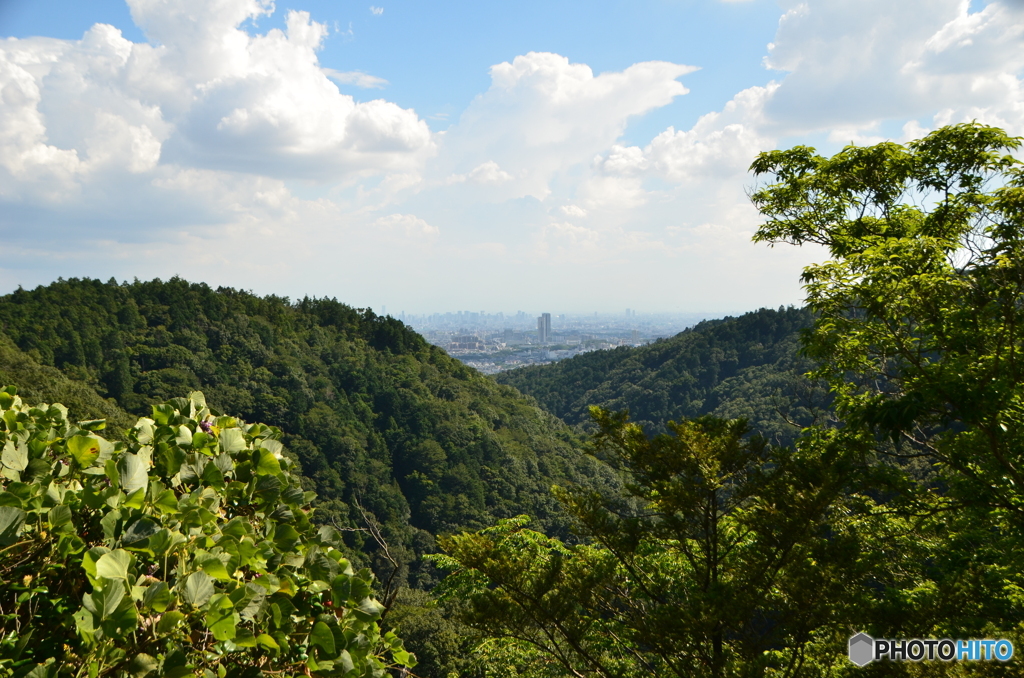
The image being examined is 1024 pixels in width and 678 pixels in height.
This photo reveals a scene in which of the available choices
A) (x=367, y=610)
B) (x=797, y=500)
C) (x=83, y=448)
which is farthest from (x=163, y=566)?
(x=797, y=500)

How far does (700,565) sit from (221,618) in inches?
202

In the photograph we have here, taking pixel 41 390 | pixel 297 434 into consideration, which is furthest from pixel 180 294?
pixel 41 390

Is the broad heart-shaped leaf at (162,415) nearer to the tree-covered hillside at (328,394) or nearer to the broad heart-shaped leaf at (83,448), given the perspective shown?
the broad heart-shaped leaf at (83,448)

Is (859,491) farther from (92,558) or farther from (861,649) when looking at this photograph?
(92,558)

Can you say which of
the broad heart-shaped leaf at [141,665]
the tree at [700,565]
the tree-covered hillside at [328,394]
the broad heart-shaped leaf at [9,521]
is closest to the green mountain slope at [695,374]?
the tree-covered hillside at [328,394]

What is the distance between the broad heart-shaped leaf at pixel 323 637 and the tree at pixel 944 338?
3206 mm

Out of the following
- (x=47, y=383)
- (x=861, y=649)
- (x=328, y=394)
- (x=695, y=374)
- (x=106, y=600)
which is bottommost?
(x=695, y=374)

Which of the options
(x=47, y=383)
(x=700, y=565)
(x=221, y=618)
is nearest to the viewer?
(x=221, y=618)

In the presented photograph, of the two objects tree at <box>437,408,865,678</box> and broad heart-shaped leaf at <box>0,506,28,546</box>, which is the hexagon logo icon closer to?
tree at <box>437,408,865,678</box>

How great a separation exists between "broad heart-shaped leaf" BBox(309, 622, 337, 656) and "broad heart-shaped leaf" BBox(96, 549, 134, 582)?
0.44m

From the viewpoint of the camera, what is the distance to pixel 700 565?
5227 mm

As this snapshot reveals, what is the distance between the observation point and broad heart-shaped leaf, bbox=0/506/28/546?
0.83 meters

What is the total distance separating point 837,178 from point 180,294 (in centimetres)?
5672

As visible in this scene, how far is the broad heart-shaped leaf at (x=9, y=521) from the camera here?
0.83 m
